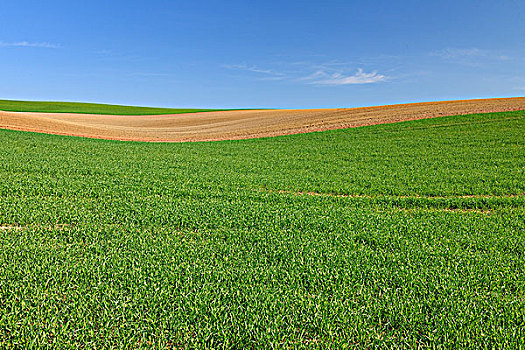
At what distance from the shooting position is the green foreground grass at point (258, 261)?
340cm

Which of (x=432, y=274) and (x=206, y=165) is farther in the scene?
(x=206, y=165)

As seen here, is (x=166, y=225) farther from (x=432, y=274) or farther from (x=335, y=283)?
(x=432, y=274)

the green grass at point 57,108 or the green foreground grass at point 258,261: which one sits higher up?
the green grass at point 57,108

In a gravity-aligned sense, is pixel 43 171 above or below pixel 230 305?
above

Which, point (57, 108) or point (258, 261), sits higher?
point (57, 108)

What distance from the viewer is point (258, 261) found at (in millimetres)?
4914

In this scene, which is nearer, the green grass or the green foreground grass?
the green foreground grass

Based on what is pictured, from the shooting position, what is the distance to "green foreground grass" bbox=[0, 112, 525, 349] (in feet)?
11.2

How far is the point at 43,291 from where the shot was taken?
3.95m

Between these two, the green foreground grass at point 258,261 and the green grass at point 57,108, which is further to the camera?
the green grass at point 57,108

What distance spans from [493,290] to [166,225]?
5559 millimetres

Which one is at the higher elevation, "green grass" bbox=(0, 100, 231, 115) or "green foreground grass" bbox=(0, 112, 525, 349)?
"green grass" bbox=(0, 100, 231, 115)

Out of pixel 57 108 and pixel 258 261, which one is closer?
pixel 258 261

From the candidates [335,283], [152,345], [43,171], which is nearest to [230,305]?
[152,345]
